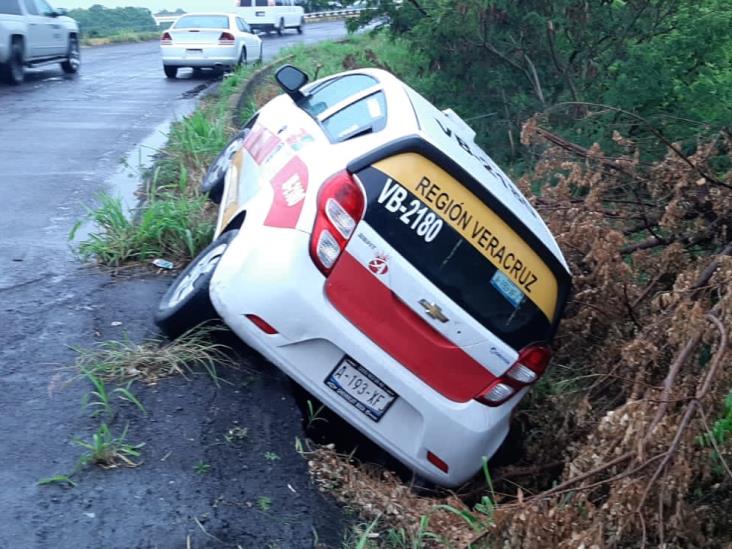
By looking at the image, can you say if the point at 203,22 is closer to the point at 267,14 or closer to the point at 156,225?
the point at 156,225

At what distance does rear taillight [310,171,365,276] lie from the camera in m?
4.75

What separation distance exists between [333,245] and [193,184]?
165 inches

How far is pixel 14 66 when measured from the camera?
57.7 feet

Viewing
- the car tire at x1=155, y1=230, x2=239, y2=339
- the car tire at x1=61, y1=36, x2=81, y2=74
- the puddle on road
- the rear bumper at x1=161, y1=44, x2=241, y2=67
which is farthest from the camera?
the rear bumper at x1=161, y1=44, x2=241, y2=67

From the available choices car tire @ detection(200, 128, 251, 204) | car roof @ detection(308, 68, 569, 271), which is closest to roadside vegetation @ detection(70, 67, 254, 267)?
car tire @ detection(200, 128, 251, 204)

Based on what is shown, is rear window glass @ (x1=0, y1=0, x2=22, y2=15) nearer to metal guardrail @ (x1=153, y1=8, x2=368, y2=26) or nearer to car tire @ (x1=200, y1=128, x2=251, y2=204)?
metal guardrail @ (x1=153, y1=8, x2=368, y2=26)

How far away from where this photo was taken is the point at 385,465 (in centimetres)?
553

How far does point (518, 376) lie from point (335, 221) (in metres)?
1.19

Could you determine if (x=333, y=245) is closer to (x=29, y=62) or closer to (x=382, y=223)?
(x=382, y=223)

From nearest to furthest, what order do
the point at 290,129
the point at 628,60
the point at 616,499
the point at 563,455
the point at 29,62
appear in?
the point at 616,499
the point at 563,455
the point at 290,129
the point at 628,60
the point at 29,62

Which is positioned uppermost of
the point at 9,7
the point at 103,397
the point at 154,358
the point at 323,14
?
the point at 103,397

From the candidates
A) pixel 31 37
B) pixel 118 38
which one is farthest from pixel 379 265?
pixel 118 38

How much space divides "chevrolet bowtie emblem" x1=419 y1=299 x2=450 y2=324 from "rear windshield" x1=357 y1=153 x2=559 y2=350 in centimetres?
9

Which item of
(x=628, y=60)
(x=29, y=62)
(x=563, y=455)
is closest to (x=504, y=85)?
(x=628, y=60)
